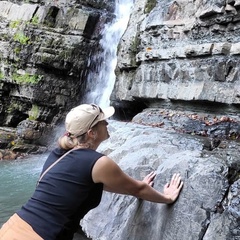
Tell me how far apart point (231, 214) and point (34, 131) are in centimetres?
1206

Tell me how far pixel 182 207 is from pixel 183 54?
5052mm

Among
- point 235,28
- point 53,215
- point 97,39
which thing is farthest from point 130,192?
point 97,39

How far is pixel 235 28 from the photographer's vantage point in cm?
650

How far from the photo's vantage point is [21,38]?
14.4m

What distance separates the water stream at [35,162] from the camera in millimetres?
6742

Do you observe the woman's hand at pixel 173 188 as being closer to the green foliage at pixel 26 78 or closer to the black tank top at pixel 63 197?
the black tank top at pixel 63 197

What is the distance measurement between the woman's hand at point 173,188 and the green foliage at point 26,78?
12.0 meters

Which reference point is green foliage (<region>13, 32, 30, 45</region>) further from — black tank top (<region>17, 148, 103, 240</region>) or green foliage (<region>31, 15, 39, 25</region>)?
black tank top (<region>17, 148, 103, 240</region>)

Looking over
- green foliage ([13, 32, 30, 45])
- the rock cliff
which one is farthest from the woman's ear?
green foliage ([13, 32, 30, 45])

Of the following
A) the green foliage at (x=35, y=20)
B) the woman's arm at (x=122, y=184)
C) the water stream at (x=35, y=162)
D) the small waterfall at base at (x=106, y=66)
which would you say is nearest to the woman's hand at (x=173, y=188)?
the woman's arm at (x=122, y=184)

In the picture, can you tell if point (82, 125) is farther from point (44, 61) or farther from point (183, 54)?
point (44, 61)

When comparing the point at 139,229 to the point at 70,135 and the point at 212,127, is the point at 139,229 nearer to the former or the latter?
the point at 70,135

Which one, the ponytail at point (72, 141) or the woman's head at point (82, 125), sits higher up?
the woman's head at point (82, 125)

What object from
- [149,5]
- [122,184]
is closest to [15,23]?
[149,5]
